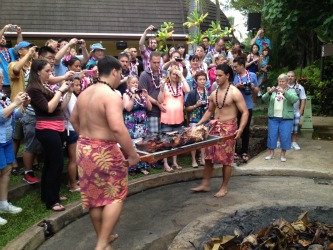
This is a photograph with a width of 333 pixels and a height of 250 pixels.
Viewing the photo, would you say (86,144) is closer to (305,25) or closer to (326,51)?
(305,25)

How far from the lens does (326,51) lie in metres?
12.5

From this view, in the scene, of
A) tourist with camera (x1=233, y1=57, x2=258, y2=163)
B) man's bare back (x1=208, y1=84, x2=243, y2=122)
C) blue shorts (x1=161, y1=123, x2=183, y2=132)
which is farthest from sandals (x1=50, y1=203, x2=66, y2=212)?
tourist with camera (x1=233, y1=57, x2=258, y2=163)

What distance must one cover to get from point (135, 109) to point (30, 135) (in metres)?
1.84

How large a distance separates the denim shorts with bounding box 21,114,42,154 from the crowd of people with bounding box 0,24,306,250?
0.05 feet

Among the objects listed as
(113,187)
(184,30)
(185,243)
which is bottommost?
(185,243)

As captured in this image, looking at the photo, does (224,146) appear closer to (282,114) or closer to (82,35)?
(282,114)

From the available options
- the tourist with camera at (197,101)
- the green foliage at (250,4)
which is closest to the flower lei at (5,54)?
the tourist with camera at (197,101)

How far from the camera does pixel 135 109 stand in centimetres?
650

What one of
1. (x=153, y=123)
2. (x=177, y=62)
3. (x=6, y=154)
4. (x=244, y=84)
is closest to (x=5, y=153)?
(x=6, y=154)

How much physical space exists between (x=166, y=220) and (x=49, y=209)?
160 cm

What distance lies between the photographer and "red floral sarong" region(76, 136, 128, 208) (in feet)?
11.8

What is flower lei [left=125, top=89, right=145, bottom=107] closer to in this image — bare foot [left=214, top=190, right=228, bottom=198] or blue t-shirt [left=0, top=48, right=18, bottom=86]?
bare foot [left=214, top=190, right=228, bottom=198]

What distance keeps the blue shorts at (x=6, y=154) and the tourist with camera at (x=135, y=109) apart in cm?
Result: 209

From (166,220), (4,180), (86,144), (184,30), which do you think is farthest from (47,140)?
(184,30)
